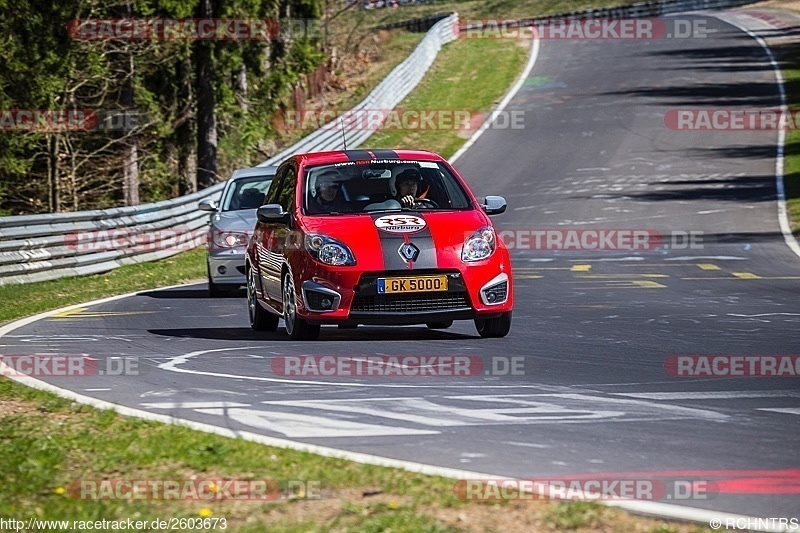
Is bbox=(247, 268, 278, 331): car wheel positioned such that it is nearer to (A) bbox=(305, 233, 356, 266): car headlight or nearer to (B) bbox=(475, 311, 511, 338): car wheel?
(A) bbox=(305, 233, 356, 266): car headlight

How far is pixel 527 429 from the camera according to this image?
7.32m

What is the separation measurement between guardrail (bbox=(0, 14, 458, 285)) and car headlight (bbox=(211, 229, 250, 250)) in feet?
13.4

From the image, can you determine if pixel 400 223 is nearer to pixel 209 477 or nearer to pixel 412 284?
pixel 412 284

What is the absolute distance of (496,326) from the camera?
1192cm

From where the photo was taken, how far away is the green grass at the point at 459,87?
41.3m

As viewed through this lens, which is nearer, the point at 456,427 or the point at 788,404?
the point at 456,427

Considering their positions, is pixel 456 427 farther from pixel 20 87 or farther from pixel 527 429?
pixel 20 87

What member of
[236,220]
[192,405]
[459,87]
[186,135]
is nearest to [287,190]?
[192,405]

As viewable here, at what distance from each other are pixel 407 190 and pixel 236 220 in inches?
253

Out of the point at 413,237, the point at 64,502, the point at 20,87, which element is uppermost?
the point at 20,87

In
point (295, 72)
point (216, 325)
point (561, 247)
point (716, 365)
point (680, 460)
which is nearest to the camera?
point (680, 460)

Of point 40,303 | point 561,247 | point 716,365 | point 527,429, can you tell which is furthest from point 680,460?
point 561,247

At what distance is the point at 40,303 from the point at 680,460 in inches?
490

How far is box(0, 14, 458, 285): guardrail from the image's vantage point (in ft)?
67.8
